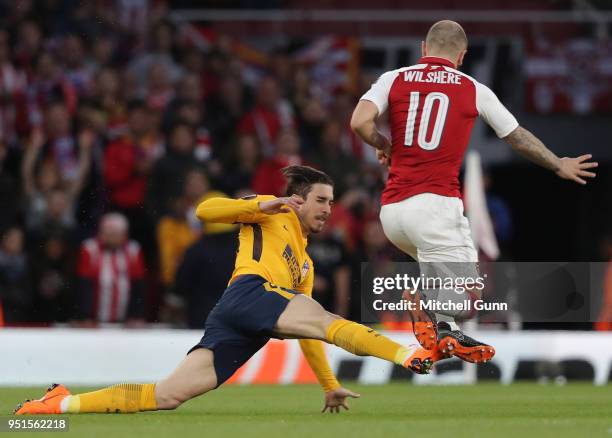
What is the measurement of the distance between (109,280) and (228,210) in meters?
6.07

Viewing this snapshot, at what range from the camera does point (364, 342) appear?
8391 millimetres

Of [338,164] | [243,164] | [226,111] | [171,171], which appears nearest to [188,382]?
[171,171]

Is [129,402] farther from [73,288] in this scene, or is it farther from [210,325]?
[73,288]

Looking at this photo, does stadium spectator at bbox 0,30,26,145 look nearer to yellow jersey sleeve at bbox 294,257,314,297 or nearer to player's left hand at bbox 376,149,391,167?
yellow jersey sleeve at bbox 294,257,314,297

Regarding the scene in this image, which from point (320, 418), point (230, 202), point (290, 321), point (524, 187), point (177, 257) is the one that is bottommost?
point (320, 418)

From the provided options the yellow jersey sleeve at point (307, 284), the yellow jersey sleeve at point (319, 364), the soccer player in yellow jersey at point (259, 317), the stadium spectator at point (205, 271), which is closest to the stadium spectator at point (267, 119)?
the stadium spectator at point (205, 271)

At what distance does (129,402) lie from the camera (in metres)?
8.83

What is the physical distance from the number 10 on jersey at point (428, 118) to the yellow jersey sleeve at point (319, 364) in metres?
1.45

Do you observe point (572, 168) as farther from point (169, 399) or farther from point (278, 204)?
point (169, 399)

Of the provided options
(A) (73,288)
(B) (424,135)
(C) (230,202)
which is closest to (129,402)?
(C) (230,202)

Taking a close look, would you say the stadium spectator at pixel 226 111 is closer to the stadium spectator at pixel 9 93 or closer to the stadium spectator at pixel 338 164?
the stadium spectator at pixel 338 164

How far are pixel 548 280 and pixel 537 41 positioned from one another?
4.52 m

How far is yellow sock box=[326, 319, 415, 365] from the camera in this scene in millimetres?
8328

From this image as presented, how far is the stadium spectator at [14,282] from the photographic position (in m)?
14.6
